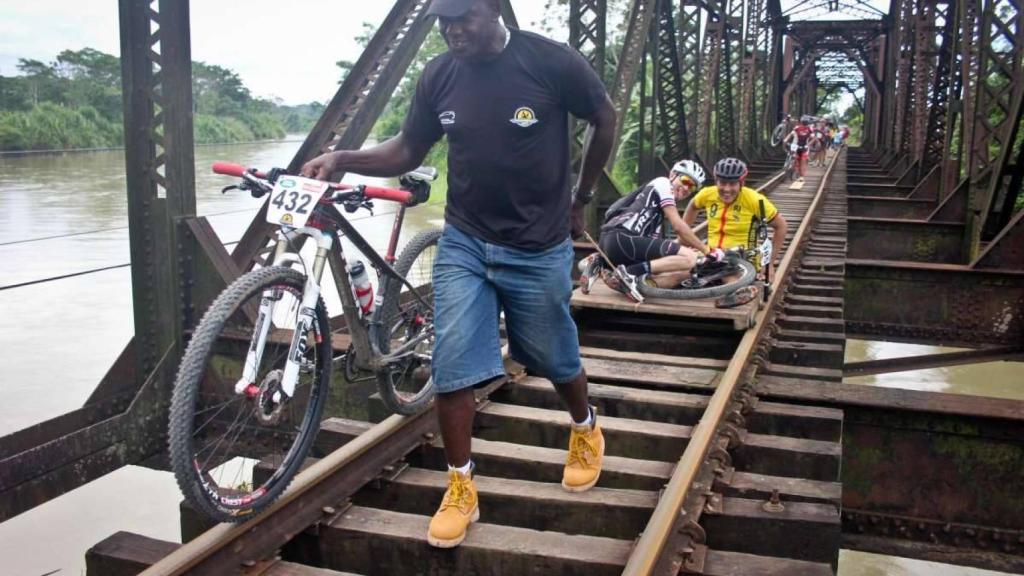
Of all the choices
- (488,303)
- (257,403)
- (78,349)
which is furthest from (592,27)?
(78,349)

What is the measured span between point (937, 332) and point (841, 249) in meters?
2.39

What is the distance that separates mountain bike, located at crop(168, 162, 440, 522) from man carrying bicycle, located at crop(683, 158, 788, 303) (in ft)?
11.4

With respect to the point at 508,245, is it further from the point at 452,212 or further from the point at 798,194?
the point at 798,194

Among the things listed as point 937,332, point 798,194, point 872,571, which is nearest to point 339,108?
point 937,332

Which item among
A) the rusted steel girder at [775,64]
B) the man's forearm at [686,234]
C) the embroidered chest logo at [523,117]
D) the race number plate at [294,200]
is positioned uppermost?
the rusted steel girder at [775,64]

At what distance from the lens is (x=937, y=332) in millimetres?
8516

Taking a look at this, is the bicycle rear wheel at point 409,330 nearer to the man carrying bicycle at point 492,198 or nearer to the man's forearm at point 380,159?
the man's forearm at point 380,159

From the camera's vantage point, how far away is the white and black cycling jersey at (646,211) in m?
6.70

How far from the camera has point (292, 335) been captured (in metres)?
3.26

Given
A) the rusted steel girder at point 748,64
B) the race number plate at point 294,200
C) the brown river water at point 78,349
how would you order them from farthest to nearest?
the rusted steel girder at point 748,64, the brown river water at point 78,349, the race number plate at point 294,200

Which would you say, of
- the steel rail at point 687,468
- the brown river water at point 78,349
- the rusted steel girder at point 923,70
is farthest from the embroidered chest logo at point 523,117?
the rusted steel girder at point 923,70

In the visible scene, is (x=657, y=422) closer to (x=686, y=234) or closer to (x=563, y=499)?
(x=563, y=499)

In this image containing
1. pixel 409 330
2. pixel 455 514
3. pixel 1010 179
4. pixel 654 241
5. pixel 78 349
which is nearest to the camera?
pixel 455 514

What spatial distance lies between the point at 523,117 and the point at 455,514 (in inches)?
52.5
